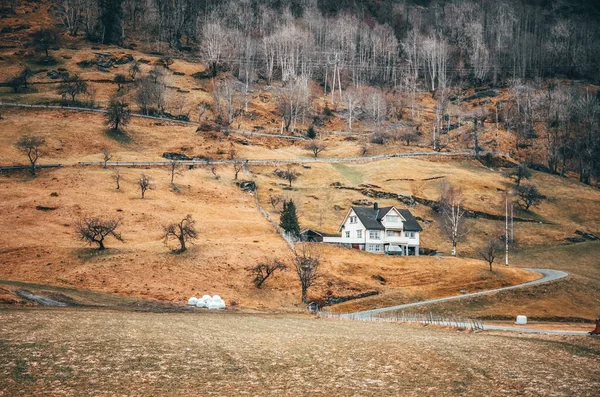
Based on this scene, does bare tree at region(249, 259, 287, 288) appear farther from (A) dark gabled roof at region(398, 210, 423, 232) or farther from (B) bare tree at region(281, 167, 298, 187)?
(B) bare tree at region(281, 167, 298, 187)

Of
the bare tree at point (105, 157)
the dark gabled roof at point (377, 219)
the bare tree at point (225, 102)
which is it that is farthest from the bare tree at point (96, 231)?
the bare tree at point (225, 102)

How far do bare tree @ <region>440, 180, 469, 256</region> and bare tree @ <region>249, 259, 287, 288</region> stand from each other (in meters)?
44.0

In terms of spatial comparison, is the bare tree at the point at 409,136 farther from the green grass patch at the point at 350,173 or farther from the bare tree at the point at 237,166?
the bare tree at the point at 237,166

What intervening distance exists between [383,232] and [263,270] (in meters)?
38.7

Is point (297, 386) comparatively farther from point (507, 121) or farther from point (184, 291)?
point (507, 121)

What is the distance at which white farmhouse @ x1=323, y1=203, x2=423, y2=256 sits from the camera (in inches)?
4085

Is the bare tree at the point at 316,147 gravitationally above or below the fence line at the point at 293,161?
above

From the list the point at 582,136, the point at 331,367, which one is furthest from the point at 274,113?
the point at 331,367

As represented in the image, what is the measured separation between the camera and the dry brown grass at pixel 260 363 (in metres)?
18.9

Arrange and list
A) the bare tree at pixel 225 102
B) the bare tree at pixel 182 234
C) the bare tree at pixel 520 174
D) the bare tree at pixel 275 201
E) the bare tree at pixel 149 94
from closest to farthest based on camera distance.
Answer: the bare tree at pixel 182 234, the bare tree at pixel 275 201, the bare tree at pixel 520 174, the bare tree at pixel 149 94, the bare tree at pixel 225 102

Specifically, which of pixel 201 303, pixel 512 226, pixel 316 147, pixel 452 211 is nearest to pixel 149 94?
pixel 316 147

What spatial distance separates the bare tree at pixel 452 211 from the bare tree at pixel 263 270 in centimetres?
4398

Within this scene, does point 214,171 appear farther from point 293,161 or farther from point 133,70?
point 133,70

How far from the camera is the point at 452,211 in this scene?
107375 mm
